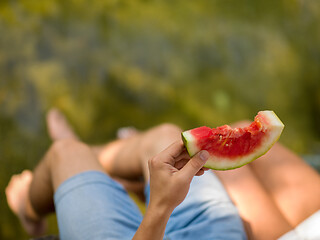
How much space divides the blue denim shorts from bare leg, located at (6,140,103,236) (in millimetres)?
47

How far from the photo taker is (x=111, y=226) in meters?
0.97

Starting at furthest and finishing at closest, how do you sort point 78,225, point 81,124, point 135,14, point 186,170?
point 135,14
point 81,124
point 78,225
point 186,170

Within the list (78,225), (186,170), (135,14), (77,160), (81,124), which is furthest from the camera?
(135,14)

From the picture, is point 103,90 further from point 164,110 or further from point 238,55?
point 238,55

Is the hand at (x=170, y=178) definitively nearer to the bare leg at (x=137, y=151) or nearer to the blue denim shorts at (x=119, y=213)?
the blue denim shorts at (x=119, y=213)

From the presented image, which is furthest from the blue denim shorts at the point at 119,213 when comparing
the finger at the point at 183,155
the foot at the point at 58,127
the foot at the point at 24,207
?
the foot at the point at 58,127

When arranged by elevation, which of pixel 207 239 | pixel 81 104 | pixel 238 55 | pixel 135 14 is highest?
pixel 135 14

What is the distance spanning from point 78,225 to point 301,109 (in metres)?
1.83

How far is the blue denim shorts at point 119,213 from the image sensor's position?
97cm

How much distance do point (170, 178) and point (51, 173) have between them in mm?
566

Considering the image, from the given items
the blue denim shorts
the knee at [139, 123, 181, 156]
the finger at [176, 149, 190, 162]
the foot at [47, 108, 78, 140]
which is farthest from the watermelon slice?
the foot at [47, 108, 78, 140]

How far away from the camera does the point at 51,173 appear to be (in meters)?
1.17

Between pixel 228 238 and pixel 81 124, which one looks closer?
pixel 228 238

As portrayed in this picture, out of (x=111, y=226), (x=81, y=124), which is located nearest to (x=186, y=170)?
(x=111, y=226)
